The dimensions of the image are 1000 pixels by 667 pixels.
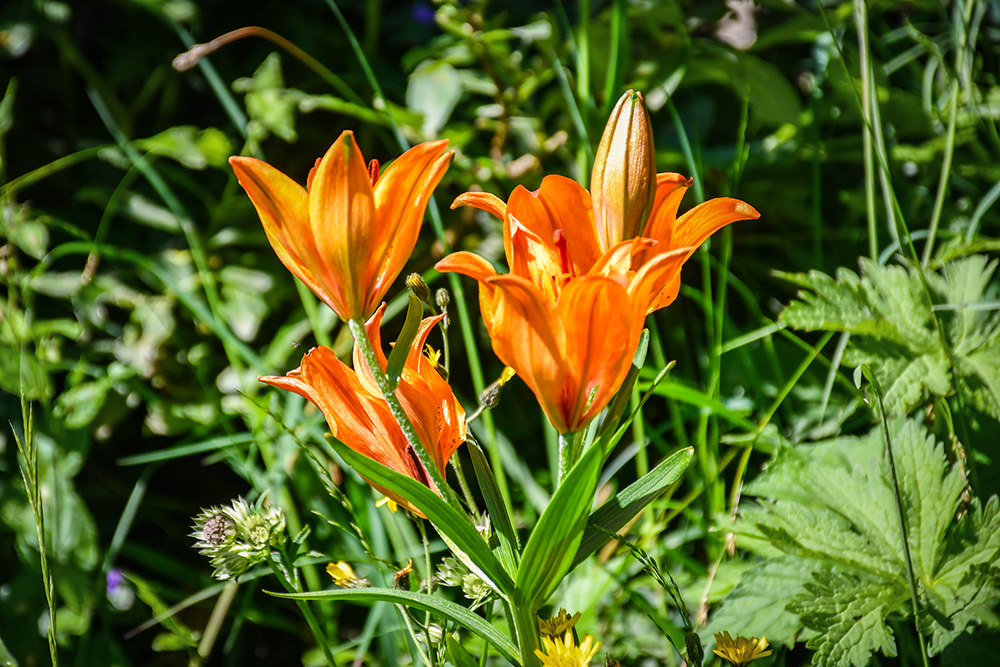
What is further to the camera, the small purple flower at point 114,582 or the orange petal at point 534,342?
the small purple flower at point 114,582

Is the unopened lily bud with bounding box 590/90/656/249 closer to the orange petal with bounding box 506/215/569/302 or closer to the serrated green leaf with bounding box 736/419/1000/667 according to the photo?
the orange petal with bounding box 506/215/569/302

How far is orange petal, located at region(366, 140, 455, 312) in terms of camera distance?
19.7 inches

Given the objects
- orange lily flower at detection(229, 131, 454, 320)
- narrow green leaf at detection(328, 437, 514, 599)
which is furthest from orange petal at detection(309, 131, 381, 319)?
narrow green leaf at detection(328, 437, 514, 599)

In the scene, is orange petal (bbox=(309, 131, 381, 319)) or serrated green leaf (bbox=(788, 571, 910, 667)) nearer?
orange petal (bbox=(309, 131, 381, 319))

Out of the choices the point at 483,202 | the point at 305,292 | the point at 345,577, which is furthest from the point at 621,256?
the point at 305,292

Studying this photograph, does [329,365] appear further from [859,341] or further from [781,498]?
[859,341]

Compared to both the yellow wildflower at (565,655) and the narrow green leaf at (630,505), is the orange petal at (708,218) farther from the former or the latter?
the yellow wildflower at (565,655)

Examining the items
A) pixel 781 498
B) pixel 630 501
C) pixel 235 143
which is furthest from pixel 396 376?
pixel 235 143

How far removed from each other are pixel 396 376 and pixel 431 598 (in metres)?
0.17

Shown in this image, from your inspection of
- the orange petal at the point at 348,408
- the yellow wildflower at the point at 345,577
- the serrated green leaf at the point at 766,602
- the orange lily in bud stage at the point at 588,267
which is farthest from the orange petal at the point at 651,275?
the serrated green leaf at the point at 766,602

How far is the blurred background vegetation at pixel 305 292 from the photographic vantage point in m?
1.09

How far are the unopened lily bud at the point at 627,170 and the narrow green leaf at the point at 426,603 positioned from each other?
0.95ft

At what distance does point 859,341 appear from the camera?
0.93 m

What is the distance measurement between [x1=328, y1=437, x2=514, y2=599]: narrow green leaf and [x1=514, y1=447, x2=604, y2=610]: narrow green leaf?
0.02m
